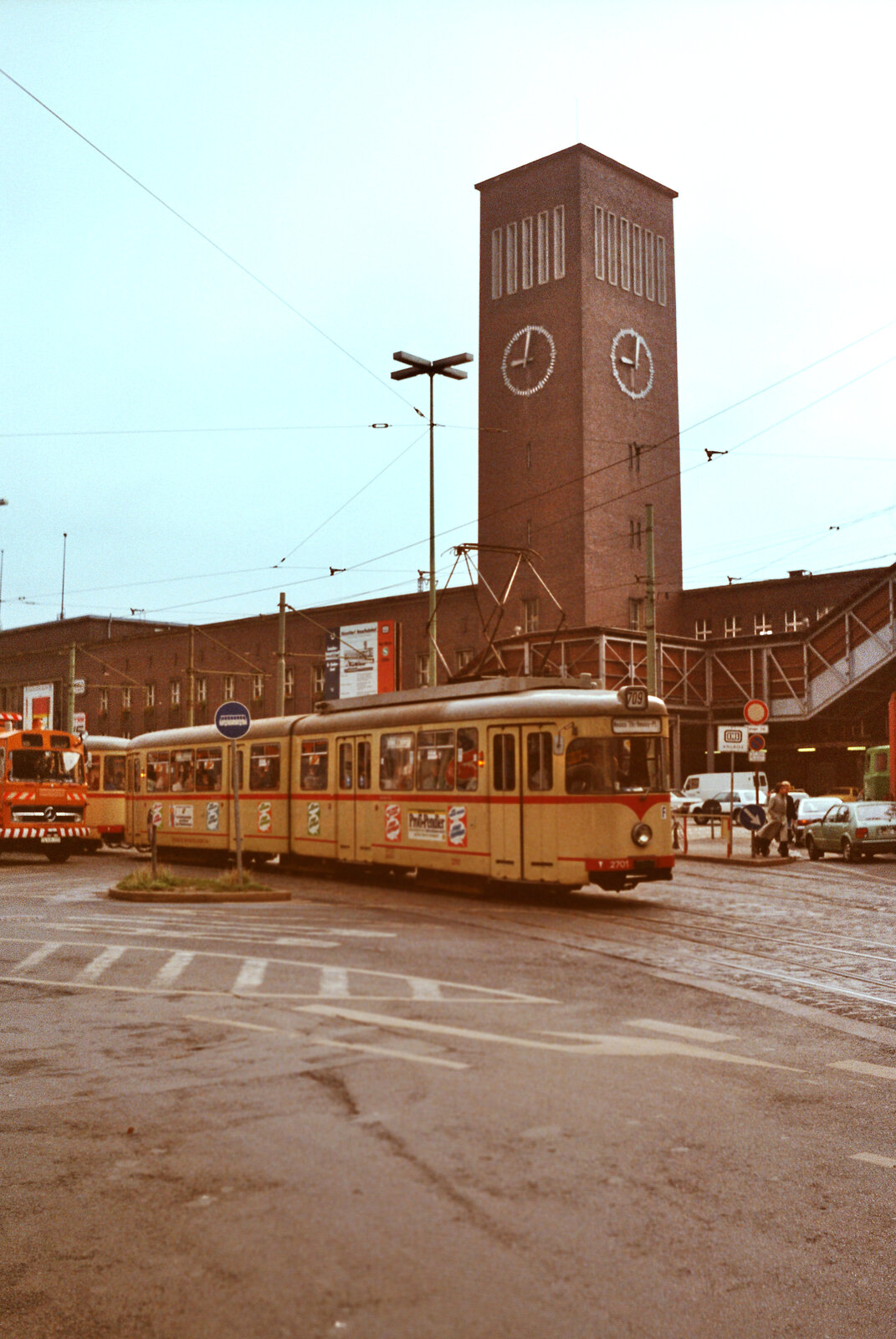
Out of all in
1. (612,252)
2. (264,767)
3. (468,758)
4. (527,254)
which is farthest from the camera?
(527,254)

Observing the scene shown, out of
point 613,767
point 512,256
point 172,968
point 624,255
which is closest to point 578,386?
point 624,255

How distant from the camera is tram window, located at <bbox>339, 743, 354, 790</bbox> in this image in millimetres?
22859

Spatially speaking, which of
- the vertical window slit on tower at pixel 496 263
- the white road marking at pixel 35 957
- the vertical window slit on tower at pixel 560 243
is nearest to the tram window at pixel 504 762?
the white road marking at pixel 35 957

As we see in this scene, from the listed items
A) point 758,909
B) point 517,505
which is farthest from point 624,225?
point 758,909

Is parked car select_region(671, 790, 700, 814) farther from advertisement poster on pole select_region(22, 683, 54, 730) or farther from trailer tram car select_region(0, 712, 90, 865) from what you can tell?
advertisement poster on pole select_region(22, 683, 54, 730)

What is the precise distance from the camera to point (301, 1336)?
12.5ft

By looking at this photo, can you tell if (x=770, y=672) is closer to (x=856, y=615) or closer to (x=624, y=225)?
(x=856, y=615)

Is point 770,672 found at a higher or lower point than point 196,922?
higher

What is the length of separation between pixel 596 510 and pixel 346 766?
39926 mm

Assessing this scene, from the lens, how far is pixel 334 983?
35.8 ft

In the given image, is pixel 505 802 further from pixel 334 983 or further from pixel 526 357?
pixel 526 357

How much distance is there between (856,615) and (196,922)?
127 ft

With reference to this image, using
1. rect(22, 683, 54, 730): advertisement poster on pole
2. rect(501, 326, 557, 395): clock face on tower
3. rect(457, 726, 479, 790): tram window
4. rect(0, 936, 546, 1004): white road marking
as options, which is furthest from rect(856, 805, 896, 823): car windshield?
rect(22, 683, 54, 730): advertisement poster on pole

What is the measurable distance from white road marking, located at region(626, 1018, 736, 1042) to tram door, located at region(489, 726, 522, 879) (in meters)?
9.13
